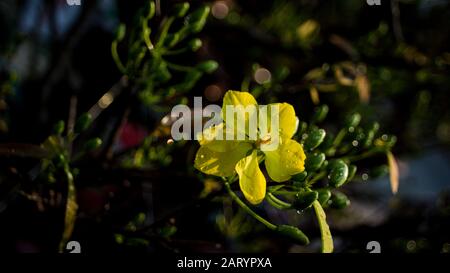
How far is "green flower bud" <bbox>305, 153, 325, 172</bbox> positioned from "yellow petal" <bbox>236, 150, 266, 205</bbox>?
0.24 feet

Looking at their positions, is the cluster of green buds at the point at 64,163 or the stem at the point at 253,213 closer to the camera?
the stem at the point at 253,213

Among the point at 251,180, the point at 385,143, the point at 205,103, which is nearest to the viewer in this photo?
the point at 251,180

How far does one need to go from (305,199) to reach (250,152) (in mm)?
94

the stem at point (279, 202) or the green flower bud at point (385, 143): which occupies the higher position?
the green flower bud at point (385, 143)

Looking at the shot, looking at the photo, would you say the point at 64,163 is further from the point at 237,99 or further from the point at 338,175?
the point at 338,175

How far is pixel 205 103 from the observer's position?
1.26 m

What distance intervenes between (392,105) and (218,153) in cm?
148

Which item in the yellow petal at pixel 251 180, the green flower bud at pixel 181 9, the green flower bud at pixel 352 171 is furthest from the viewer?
the green flower bud at pixel 181 9

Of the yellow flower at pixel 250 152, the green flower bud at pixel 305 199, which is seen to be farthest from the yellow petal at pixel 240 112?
the green flower bud at pixel 305 199

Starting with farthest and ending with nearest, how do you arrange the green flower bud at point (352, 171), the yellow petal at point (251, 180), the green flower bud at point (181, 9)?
1. the green flower bud at point (181, 9)
2. the green flower bud at point (352, 171)
3. the yellow petal at point (251, 180)

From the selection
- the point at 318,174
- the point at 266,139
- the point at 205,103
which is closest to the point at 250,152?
the point at 266,139

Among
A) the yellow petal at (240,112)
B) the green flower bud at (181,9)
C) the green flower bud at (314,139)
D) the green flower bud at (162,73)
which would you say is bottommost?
the green flower bud at (314,139)

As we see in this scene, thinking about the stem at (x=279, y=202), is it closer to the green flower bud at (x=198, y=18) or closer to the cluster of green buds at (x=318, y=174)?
the cluster of green buds at (x=318, y=174)

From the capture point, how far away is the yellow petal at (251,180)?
0.54m
